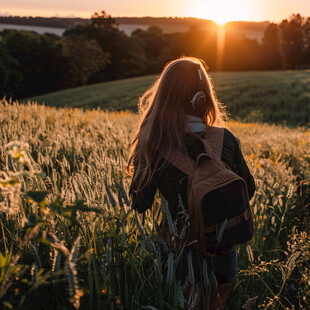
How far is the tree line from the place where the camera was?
4616 cm

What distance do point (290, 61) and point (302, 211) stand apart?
83938 millimetres

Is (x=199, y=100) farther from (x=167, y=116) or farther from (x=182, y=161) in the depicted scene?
(x=182, y=161)

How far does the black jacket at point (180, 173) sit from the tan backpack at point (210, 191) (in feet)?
0.29

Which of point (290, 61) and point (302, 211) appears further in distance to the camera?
point (290, 61)

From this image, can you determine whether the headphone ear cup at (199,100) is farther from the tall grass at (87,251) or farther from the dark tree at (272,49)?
the dark tree at (272,49)

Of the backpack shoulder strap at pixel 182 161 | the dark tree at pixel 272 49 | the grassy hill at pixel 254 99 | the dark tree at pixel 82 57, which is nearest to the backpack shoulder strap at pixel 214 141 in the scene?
the backpack shoulder strap at pixel 182 161

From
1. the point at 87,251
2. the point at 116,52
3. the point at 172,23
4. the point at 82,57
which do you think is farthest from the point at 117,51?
the point at 87,251

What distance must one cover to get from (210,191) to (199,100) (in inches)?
25.3

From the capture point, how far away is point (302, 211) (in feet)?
14.2

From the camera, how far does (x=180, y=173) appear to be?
1899mm

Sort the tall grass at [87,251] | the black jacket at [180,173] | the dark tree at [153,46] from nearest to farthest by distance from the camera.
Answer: the tall grass at [87,251]
the black jacket at [180,173]
the dark tree at [153,46]

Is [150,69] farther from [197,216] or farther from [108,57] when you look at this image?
[197,216]

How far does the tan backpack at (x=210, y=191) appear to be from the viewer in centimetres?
165

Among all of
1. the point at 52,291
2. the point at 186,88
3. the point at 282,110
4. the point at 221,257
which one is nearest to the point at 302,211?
the point at 221,257
